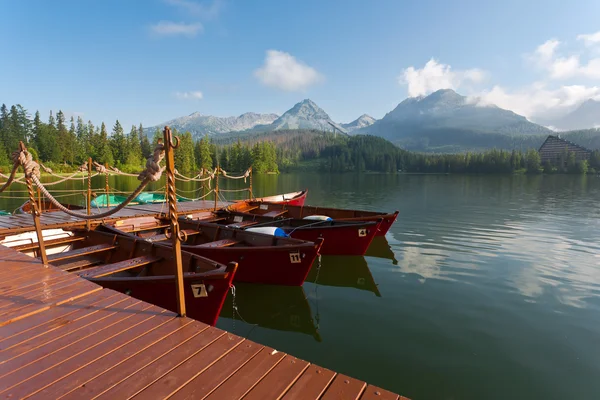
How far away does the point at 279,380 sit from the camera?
8.72 ft

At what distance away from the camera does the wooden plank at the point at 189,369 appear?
98.1 inches

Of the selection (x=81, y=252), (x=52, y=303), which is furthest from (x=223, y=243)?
(x=52, y=303)

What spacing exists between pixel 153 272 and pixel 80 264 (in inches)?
78.5

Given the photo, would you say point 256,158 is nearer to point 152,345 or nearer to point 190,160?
point 190,160

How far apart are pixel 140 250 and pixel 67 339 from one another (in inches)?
176

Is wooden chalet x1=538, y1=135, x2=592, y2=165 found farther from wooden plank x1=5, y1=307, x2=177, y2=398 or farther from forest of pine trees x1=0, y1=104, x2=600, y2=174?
wooden plank x1=5, y1=307, x2=177, y2=398

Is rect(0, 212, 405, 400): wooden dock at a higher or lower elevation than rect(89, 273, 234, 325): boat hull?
higher

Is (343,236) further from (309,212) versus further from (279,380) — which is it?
(279,380)

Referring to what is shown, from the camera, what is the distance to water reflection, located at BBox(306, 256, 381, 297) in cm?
962

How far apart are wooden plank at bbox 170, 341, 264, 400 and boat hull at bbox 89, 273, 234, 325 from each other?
7.24 ft

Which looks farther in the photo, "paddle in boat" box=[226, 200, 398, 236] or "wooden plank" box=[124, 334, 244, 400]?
"paddle in boat" box=[226, 200, 398, 236]

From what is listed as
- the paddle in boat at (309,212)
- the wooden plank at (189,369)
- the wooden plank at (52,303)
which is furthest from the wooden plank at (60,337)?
the paddle in boat at (309,212)

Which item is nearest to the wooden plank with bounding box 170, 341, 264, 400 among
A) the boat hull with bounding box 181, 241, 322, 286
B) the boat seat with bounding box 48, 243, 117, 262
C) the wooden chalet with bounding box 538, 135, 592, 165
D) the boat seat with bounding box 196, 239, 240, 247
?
the boat hull with bounding box 181, 241, 322, 286

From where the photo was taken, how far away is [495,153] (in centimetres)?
11456
